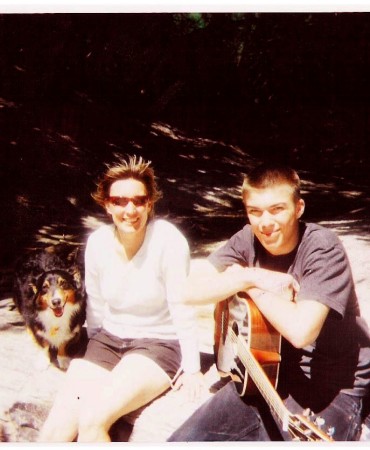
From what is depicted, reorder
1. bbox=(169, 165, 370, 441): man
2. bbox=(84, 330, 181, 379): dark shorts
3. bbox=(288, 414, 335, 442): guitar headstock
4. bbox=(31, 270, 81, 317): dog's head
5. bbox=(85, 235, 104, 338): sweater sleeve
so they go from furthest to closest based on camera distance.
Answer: bbox=(31, 270, 81, 317): dog's head
bbox=(85, 235, 104, 338): sweater sleeve
bbox=(84, 330, 181, 379): dark shorts
bbox=(169, 165, 370, 441): man
bbox=(288, 414, 335, 442): guitar headstock

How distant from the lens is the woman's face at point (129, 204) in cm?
139

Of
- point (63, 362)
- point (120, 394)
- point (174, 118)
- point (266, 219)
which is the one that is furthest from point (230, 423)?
point (174, 118)

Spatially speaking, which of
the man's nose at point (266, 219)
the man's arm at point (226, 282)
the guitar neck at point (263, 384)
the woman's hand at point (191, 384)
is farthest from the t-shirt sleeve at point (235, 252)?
the woman's hand at point (191, 384)

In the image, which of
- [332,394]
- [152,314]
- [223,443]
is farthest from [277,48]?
[223,443]

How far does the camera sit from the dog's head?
1.59 metres

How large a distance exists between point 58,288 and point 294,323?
85cm

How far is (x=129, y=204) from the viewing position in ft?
4.58

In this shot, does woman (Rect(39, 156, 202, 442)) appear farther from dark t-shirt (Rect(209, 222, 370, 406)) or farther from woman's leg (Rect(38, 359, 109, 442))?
dark t-shirt (Rect(209, 222, 370, 406))

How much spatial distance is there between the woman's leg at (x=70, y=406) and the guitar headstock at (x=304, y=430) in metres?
0.55

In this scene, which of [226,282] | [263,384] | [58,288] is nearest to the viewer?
[263,384]

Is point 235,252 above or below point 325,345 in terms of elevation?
above

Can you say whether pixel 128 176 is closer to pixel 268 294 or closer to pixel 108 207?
pixel 108 207

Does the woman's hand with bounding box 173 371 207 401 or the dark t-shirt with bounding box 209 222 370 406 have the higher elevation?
the dark t-shirt with bounding box 209 222 370 406

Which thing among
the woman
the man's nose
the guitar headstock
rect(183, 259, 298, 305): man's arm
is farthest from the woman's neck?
the guitar headstock
